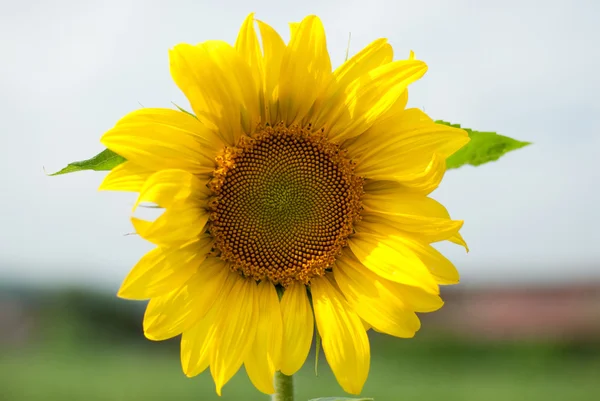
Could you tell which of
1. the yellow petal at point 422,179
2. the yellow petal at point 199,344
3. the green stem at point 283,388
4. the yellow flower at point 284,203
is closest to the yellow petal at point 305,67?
the yellow flower at point 284,203

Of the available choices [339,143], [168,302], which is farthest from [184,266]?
[339,143]

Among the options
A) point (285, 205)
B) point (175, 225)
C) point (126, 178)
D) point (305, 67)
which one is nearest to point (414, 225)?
point (285, 205)

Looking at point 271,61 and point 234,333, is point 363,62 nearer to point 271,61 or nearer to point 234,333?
point 271,61

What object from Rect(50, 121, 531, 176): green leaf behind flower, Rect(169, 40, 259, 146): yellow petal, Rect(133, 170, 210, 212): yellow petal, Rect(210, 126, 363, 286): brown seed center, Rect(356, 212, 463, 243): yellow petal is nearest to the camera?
Rect(133, 170, 210, 212): yellow petal

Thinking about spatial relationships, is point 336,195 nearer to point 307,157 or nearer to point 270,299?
point 307,157

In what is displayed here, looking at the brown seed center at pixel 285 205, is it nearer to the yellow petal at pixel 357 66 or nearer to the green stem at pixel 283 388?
the yellow petal at pixel 357 66

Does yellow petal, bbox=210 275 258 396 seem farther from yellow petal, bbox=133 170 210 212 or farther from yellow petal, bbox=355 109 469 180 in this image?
yellow petal, bbox=355 109 469 180

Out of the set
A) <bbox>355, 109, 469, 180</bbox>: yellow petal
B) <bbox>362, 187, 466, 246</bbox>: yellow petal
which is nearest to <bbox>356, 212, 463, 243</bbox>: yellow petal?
<bbox>362, 187, 466, 246</bbox>: yellow petal
